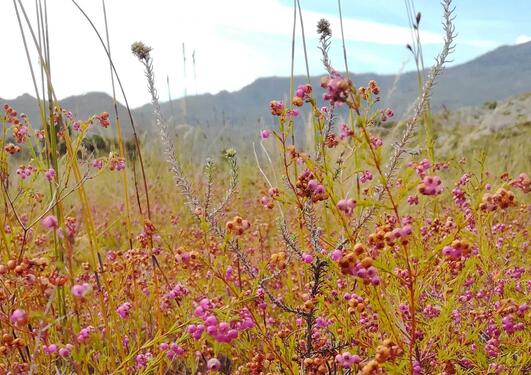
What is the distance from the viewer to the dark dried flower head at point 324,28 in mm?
1826

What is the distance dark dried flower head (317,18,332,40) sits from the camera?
5.99 ft

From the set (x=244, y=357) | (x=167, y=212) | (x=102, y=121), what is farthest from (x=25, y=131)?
(x=167, y=212)

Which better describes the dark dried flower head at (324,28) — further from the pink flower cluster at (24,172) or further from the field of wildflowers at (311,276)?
the pink flower cluster at (24,172)

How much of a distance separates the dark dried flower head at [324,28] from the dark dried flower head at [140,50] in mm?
576

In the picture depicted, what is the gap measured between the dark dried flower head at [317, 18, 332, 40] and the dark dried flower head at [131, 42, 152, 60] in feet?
1.89

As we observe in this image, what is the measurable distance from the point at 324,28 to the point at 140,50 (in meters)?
0.63

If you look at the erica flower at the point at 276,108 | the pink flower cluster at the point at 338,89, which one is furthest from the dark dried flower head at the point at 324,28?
the pink flower cluster at the point at 338,89

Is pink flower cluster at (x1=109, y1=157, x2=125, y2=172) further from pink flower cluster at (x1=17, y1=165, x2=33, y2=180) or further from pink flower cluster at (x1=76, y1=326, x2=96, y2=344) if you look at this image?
pink flower cluster at (x1=76, y1=326, x2=96, y2=344)

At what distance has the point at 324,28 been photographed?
6.03 ft

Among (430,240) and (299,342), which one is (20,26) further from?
(430,240)

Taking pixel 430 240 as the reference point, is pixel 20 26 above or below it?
above

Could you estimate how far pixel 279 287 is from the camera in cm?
274

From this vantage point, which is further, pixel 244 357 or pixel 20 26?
pixel 244 357

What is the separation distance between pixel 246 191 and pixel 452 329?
4510mm
